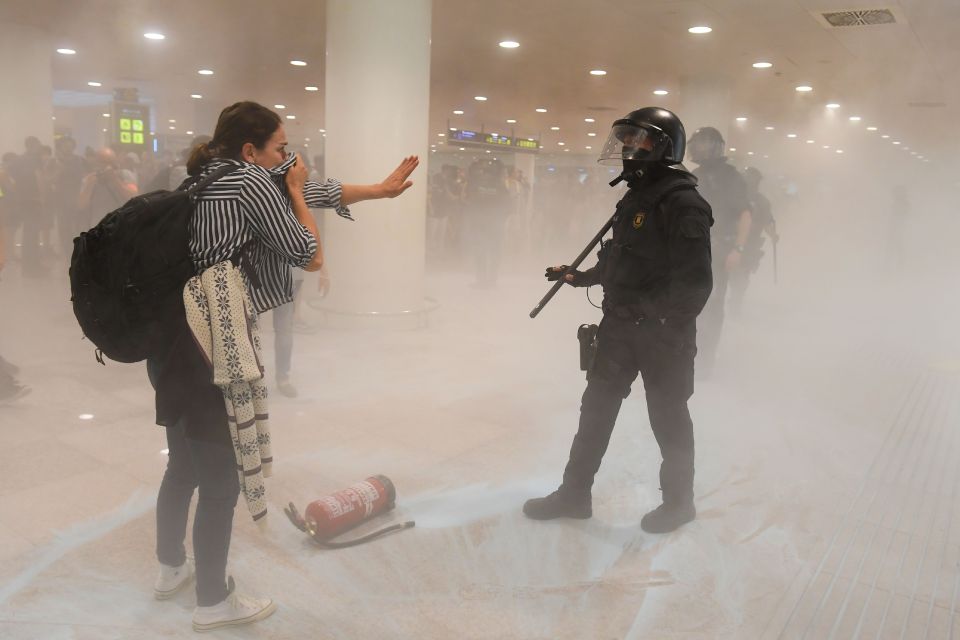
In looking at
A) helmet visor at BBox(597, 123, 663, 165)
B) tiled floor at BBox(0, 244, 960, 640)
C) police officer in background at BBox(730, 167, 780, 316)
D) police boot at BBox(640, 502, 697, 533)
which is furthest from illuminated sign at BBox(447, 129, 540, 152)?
police boot at BBox(640, 502, 697, 533)

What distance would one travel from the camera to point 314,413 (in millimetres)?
3119

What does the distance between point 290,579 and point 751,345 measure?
3.86 m

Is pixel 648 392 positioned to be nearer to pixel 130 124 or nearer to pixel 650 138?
pixel 650 138

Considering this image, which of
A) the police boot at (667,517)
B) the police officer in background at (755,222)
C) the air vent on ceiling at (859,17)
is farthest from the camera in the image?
the air vent on ceiling at (859,17)

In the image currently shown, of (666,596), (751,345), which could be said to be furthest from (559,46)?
(666,596)

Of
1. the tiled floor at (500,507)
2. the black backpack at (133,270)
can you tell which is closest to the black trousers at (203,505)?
the tiled floor at (500,507)

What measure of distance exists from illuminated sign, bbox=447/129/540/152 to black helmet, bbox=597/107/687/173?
9501 millimetres

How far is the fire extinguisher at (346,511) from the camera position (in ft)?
6.63

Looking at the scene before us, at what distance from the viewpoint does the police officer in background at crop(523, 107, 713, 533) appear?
1970 mm

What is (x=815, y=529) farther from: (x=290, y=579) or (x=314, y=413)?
(x=314, y=413)

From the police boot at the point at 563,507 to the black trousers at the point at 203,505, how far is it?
917 mm

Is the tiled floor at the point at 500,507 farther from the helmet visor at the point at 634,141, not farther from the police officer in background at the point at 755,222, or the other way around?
the helmet visor at the point at 634,141

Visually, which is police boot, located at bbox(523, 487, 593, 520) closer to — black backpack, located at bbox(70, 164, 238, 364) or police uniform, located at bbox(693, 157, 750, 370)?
black backpack, located at bbox(70, 164, 238, 364)

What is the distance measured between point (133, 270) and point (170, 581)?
0.75 m
